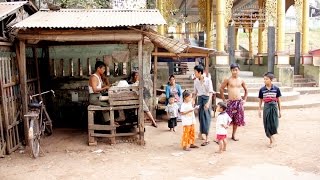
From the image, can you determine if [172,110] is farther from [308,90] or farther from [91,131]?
[308,90]

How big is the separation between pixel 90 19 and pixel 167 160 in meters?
3.39

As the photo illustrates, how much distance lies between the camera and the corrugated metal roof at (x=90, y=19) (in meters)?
Answer: 7.07

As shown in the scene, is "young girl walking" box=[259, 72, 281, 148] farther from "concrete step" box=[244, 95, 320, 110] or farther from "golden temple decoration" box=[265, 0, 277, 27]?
"golden temple decoration" box=[265, 0, 277, 27]

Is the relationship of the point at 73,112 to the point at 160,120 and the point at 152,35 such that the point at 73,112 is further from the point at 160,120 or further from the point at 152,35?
the point at 152,35

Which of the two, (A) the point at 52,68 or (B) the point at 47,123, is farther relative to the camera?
(A) the point at 52,68

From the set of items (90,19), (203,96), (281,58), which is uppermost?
(90,19)

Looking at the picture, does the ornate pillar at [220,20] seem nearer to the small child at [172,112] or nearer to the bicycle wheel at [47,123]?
the small child at [172,112]

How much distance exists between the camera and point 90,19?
7.52 m

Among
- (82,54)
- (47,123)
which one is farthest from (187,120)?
(82,54)

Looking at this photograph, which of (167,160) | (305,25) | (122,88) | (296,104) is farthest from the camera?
(305,25)

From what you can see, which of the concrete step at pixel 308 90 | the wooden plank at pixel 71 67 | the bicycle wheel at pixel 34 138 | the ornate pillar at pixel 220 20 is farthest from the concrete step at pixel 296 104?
the bicycle wheel at pixel 34 138

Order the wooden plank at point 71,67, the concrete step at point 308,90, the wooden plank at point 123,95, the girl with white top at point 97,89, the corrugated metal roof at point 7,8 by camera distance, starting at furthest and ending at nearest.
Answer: the concrete step at point 308,90, the wooden plank at point 71,67, the girl with white top at point 97,89, the wooden plank at point 123,95, the corrugated metal roof at point 7,8

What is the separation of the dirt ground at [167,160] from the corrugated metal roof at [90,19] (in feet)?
8.67

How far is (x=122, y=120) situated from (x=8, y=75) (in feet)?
8.78
